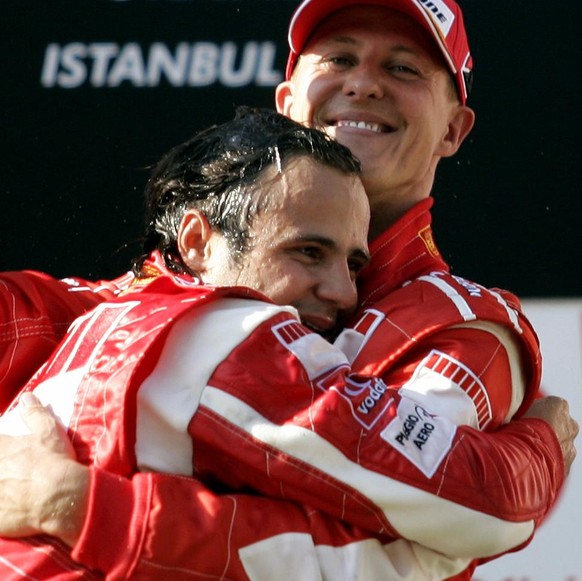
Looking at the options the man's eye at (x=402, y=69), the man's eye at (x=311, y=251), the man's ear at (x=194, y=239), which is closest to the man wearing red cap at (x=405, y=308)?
the man's eye at (x=402, y=69)

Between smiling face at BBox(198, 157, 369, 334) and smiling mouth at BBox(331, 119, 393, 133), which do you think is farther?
smiling mouth at BBox(331, 119, 393, 133)

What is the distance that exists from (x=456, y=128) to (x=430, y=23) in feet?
0.90

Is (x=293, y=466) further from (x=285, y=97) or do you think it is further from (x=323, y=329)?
(x=285, y=97)

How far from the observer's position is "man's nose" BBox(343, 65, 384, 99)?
7.76 feet

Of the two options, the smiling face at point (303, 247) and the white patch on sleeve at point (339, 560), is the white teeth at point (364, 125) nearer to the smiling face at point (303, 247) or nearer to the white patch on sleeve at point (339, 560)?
the smiling face at point (303, 247)

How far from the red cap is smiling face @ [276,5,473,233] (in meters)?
0.02

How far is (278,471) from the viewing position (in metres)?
1.65

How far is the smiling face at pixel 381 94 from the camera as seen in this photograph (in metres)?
2.36

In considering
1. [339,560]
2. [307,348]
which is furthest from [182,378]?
[339,560]

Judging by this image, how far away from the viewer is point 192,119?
10.6 ft

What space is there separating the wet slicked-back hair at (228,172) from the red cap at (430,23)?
35cm

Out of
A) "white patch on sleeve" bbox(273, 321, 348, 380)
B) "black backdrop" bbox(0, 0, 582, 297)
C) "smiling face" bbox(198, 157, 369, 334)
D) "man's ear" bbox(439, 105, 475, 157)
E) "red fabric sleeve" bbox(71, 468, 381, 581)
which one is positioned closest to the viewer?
"red fabric sleeve" bbox(71, 468, 381, 581)

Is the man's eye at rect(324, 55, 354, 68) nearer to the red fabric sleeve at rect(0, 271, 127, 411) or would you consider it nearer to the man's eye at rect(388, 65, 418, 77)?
the man's eye at rect(388, 65, 418, 77)

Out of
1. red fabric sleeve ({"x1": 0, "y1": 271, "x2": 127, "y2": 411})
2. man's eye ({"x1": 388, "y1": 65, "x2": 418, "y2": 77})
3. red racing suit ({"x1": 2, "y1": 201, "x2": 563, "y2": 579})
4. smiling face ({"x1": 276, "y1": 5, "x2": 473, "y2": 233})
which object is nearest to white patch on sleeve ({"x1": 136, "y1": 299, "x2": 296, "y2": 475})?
red racing suit ({"x1": 2, "y1": 201, "x2": 563, "y2": 579})
